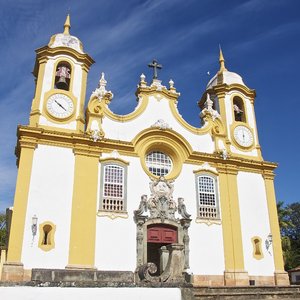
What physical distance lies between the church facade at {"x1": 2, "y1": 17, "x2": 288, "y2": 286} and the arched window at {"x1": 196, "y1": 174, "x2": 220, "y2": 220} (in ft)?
0.18

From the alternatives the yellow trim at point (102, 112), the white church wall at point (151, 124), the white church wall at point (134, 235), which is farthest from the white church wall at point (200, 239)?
the yellow trim at point (102, 112)

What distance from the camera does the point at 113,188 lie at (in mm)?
16688

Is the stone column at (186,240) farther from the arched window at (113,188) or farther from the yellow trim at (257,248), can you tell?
the yellow trim at (257,248)

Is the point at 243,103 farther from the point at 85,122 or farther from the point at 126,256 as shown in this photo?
the point at 126,256

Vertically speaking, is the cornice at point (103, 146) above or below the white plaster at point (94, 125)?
below

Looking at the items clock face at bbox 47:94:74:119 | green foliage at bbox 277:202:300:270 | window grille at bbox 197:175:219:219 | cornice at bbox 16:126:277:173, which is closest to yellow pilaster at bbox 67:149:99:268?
cornice at bbox 16:126:277:173

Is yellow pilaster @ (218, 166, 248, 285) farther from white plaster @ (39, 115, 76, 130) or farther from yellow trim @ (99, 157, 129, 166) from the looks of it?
white plaster @ (39, 115, 76, 130)

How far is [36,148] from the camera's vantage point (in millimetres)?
16047

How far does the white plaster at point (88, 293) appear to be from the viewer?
669cm

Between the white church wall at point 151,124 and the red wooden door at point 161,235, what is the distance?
14.8 feet

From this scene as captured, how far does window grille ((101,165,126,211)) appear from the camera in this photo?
16.4 meters

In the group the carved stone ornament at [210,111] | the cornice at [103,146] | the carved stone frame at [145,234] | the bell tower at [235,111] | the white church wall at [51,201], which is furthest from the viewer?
the bell tower at [235,111]

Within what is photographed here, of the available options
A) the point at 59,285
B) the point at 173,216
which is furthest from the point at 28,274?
the point at 59,285

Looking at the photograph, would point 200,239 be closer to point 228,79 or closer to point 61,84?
point 228,79
